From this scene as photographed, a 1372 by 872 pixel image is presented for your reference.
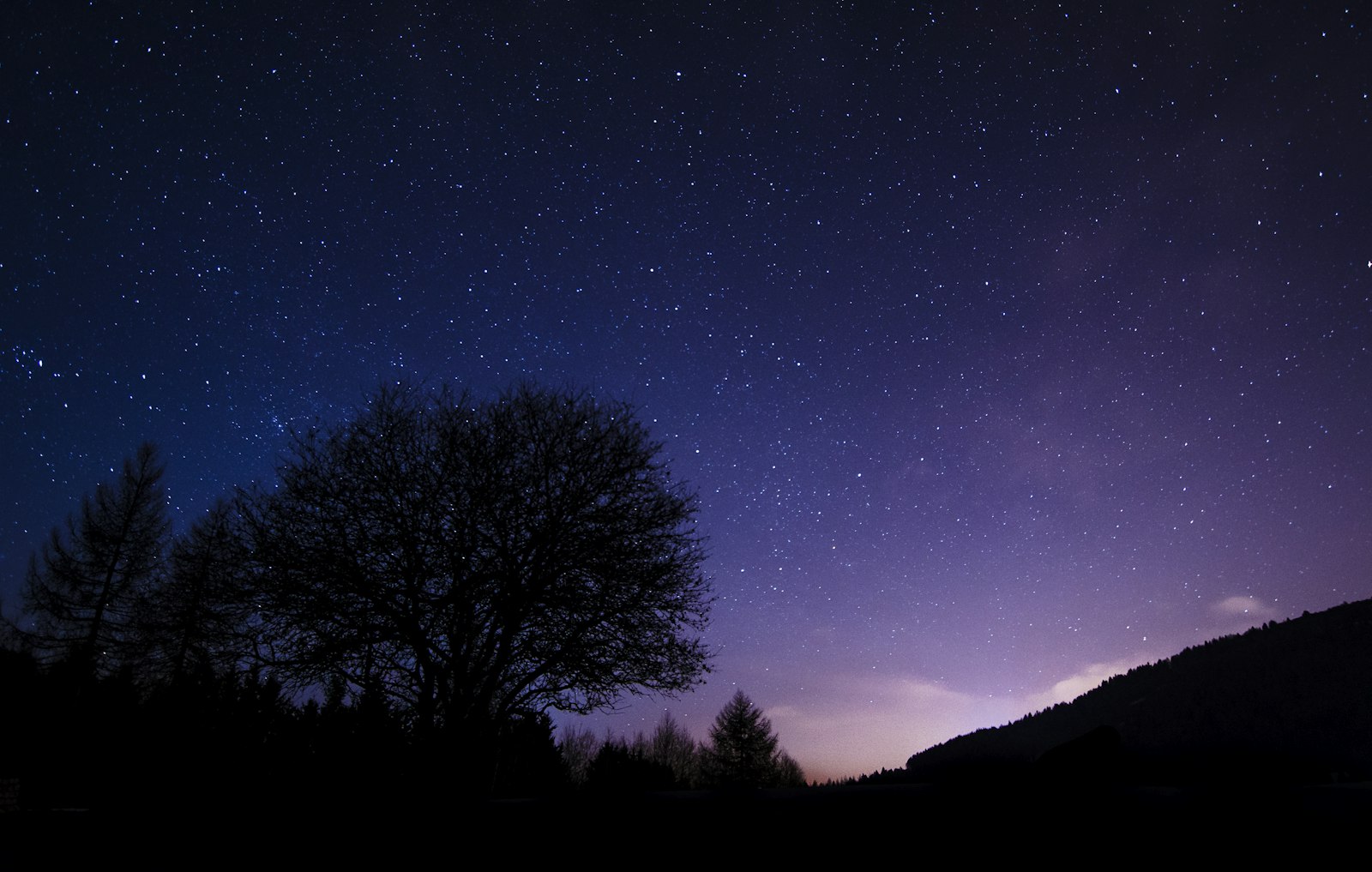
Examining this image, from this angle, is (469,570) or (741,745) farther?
(741,745)

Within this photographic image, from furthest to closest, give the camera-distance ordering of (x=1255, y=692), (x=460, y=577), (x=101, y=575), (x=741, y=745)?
(x=1255, y=692) → (x=741, y=745) → (x=101, y=575) → (x=460, y=577)

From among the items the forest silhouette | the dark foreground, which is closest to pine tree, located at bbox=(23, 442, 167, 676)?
the forest silhouette

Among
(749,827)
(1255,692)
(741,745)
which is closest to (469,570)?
(749,827)

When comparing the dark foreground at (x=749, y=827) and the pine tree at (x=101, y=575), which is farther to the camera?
the pine tree at (x=101, y=575)

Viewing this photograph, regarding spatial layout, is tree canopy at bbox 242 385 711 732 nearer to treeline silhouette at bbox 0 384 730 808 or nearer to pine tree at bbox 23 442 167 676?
treeline silhouette at bbox 0 384 730 808

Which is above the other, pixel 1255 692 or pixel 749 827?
pixel 1255 692

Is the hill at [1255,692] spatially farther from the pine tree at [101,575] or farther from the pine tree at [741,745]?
the pine tree at [101,575]

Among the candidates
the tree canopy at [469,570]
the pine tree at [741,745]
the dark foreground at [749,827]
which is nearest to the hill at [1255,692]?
the pine tree at [741,745]

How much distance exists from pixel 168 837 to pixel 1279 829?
3.40 m

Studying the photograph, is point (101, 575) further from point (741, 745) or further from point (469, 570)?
point (741, 745)

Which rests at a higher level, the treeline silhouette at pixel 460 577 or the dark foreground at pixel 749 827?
the treeline silhouette at pixel 460 577

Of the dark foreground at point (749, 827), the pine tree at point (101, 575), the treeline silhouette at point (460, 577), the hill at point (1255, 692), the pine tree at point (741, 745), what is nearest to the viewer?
the dark foreground at point (749, 827)

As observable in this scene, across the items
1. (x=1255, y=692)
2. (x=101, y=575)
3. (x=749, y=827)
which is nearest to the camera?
(x=749, y=827)

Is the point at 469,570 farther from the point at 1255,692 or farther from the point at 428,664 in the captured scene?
the point at 1255,692
